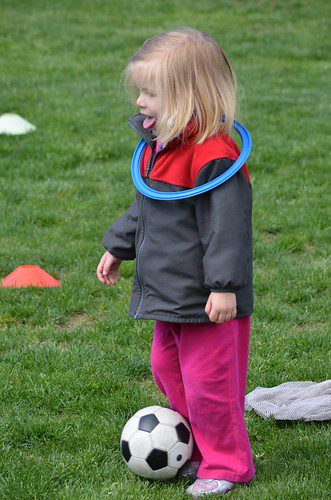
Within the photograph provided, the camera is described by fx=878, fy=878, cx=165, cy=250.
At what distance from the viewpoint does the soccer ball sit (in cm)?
347

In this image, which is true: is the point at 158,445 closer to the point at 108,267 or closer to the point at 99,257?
the point at 108,267

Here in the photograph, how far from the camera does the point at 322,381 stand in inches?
172

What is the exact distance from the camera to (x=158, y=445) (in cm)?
348

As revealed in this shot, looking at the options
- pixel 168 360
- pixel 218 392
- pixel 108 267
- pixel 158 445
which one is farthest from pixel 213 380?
pixel 108 267

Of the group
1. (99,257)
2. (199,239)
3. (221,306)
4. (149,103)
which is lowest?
(99,257)

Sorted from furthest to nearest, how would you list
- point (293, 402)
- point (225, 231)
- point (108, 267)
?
point (293, 402), point (108, 267), point (225, 231)

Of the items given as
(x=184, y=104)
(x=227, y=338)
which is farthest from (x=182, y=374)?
(x=184, y=104)

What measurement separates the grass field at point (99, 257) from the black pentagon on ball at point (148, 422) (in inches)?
8.0

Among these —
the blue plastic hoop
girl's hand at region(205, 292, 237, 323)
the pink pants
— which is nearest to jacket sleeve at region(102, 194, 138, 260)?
the blue plastic hoop

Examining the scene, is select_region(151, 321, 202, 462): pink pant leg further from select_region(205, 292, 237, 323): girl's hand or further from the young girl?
select_region(205, 292, 237, 323): girl's hand

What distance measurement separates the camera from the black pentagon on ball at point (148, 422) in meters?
3.53

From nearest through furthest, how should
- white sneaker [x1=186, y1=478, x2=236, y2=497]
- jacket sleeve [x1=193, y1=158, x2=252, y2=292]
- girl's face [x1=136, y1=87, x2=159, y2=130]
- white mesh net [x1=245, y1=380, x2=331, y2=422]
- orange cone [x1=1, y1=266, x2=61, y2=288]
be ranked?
jacket sleeve [x1=193, y1=158, x2=252, y2=292] < girl's face [x1=136, y1=87, x2=159, y2=130] < white sneaker [x1=186, y1=478, x2=236, y2=497] < white mesh net [x1=245, y1=380, x2=331, y2=422] < orange cone [x1=1, y1=266, x2=61, y2=288]

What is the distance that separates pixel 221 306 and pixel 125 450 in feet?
2.81

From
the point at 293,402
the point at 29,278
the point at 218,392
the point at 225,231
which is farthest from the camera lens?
the point at 29,278
